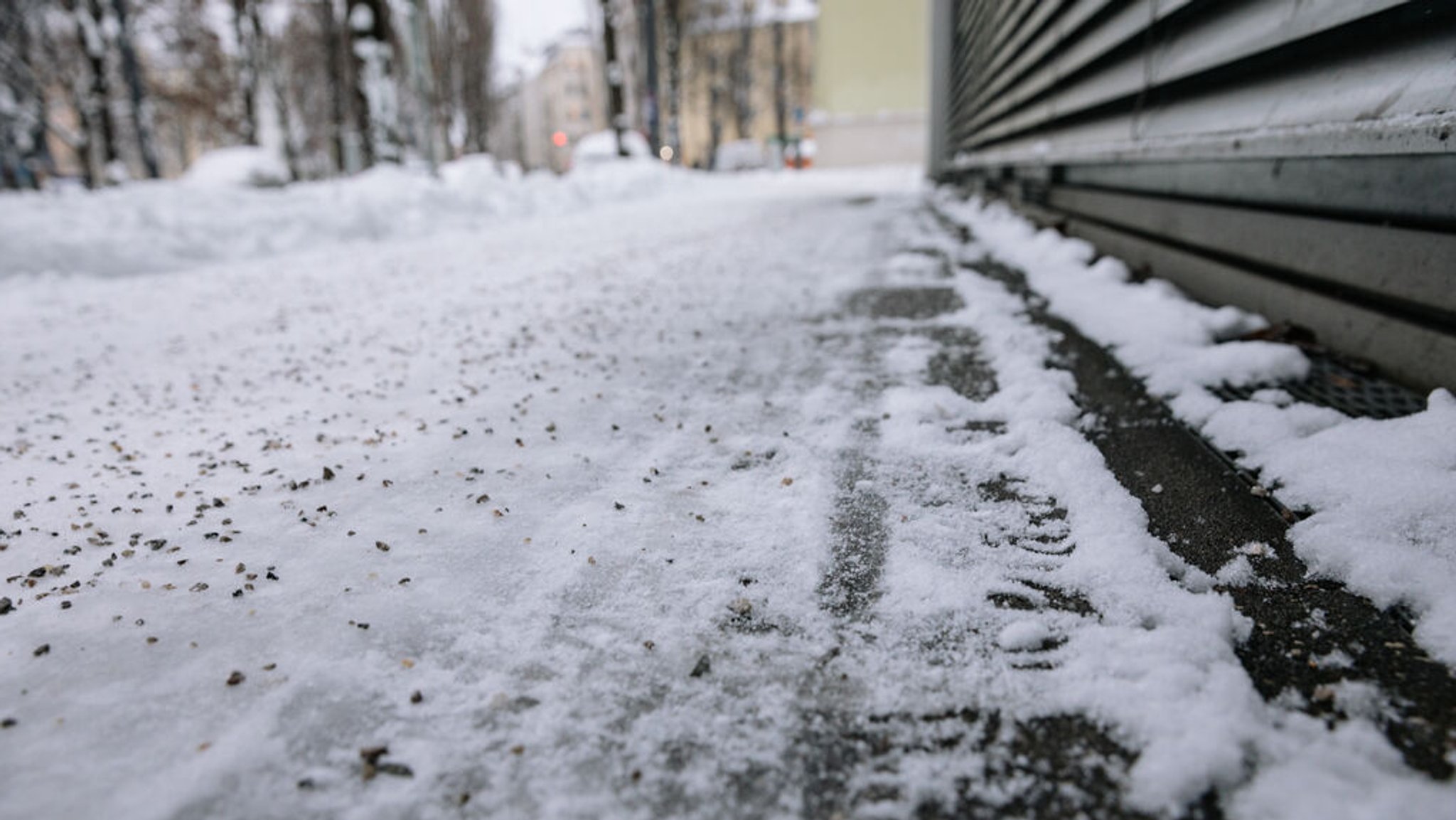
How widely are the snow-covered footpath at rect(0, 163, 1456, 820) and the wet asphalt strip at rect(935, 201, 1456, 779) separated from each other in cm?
4

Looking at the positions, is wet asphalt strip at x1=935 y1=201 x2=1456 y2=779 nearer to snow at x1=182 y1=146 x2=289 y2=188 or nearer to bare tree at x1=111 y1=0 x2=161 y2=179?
snow at x1=182 y1=146 x2=289 y2=188

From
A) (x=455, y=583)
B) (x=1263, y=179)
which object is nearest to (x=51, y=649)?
(x=455, y=583)

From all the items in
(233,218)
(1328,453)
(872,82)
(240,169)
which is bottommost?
(1328,453)

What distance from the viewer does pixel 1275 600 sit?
4.08ft

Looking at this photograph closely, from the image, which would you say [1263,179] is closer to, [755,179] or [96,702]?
[96,702]

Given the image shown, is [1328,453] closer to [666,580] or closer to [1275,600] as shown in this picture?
[1275,600]

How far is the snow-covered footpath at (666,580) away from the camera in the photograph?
97cm

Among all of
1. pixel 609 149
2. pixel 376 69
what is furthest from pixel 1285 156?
pixel 609 149

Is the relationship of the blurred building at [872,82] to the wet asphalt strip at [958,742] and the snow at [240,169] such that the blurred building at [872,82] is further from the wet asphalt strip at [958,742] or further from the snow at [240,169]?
the wet asphalt strip at [958,742]

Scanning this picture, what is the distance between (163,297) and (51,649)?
4.13 meters

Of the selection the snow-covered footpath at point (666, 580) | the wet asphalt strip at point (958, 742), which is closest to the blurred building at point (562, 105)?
the snow-covered footpath at point (666, 580)

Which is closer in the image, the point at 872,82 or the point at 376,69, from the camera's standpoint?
the point at 376,69

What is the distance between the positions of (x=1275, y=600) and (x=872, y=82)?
91.2 feet

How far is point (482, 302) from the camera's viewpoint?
4.05 meters
